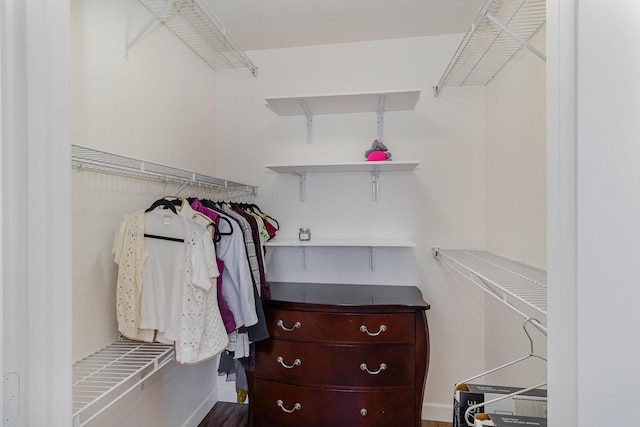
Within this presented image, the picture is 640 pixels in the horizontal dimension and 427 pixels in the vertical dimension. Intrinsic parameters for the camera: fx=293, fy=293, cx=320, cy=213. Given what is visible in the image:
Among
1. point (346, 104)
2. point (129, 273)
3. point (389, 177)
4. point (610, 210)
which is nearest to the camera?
point (610, 210)

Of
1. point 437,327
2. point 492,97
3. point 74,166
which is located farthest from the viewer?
point 437,327

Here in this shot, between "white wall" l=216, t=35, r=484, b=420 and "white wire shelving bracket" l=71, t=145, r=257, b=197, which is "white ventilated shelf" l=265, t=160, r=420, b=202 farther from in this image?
"white wire shelving bracket" l=71, t=145, r=257, b=197

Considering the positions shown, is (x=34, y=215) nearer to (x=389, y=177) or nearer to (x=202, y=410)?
(x=389, y=177)

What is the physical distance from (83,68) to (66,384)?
1.21 metres

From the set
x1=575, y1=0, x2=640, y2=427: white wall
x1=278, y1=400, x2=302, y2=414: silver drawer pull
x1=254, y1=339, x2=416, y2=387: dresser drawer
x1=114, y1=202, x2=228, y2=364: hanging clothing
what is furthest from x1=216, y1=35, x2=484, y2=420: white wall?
x1=575, y1=0, x2=640, y2=427: white wall

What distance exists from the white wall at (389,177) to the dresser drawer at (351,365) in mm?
544

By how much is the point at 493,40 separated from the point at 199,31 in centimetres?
167

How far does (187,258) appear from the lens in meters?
1.25

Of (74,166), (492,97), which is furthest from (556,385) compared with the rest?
(492,97)

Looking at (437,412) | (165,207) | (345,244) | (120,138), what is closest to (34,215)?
(165,207)

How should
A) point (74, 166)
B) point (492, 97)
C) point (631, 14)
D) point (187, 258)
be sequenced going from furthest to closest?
point (492, 97), point (187, 258), point (74, 166), point (631, 14)

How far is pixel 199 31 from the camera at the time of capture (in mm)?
1785

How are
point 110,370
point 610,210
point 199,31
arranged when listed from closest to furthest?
point 610,210, point 110,370, point 199,31

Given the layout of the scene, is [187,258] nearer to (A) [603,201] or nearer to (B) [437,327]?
(A) [603,201]
